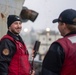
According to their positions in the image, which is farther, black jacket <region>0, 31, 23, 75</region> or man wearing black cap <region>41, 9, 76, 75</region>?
black jacket <region>0, 31, 23, 75</region>

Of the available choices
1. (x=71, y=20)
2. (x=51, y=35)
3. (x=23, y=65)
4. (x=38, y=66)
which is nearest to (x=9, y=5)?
(x=38, y=66)

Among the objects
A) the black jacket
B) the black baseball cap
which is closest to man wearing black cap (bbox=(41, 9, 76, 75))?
the black baseball cap

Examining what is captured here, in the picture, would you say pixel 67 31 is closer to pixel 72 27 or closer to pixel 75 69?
pixel 72 27

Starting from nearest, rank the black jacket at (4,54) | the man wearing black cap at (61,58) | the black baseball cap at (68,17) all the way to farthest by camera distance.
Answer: the man wearing black cap at (61,58) < the black baseball cap at (68,17) < the black jacket at (4,54)

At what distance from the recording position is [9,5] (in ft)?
20.8

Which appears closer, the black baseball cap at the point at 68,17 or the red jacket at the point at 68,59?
the red jacket at the point at 68,59

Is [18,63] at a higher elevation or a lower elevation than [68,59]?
lower

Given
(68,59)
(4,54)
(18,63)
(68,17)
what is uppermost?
(68,17)

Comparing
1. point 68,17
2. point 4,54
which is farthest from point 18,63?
point 68,17

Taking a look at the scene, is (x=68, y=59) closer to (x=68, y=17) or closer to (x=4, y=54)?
(x=68, y=17)

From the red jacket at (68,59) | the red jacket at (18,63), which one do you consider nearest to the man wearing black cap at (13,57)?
the red jacket at (18,63)

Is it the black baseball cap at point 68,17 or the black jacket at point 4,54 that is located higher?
the black baseball cap at point 68,17

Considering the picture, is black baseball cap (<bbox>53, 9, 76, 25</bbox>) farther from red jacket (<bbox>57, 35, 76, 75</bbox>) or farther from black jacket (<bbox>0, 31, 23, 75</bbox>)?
black jacket (<bbox>0, 31, 23, 75</bbox>)

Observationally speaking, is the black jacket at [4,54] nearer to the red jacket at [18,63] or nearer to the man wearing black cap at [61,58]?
the red jacket at [18,63]
